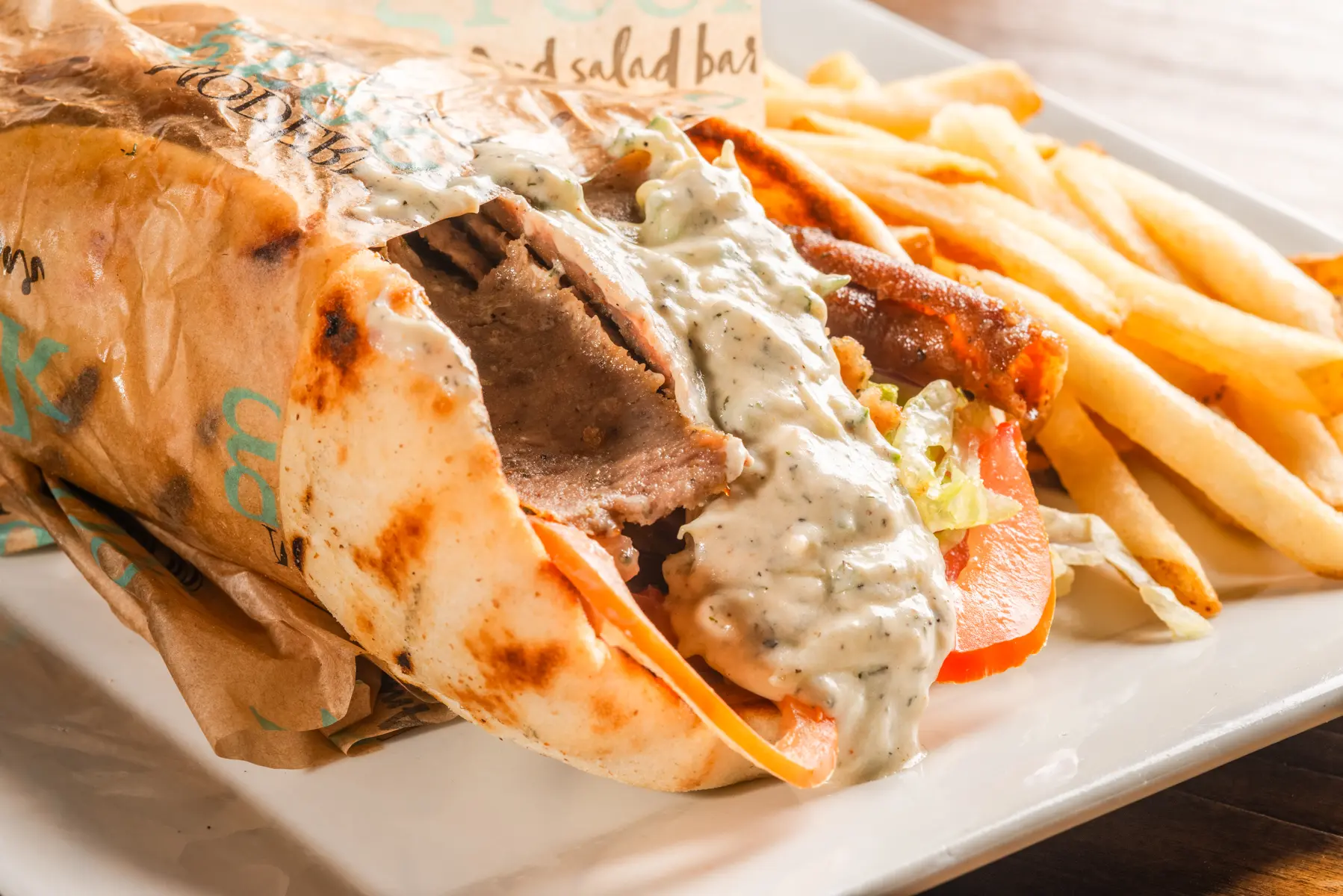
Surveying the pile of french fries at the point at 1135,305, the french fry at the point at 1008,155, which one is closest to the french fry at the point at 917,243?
the pile of french fries at the point at 1135,305

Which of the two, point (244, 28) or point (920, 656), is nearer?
point (920, 656)

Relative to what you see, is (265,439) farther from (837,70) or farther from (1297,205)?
(1297,205)

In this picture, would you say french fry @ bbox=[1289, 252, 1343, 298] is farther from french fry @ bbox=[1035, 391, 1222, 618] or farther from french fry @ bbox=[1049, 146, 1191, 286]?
french fry @ bbox=[1035, 391, 1222, 618]

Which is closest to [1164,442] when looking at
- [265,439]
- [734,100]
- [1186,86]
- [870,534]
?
[870,534]

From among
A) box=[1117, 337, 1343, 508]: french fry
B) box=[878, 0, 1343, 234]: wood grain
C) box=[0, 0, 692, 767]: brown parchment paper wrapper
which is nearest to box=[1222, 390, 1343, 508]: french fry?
box=[1117, 337, 1343, 508]: french fry

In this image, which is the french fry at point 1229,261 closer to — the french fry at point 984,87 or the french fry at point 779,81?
the french fry at point 984,87

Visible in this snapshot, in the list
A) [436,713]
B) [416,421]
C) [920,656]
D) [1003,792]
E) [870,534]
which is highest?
[416,421]

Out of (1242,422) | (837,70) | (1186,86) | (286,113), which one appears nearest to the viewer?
(286,113)

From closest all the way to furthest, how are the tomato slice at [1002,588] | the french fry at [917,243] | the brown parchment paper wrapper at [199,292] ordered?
the brown parchment paper wrapper at [199,292]
the tomato slice at [1002,588]
the french fry at [917,243]
